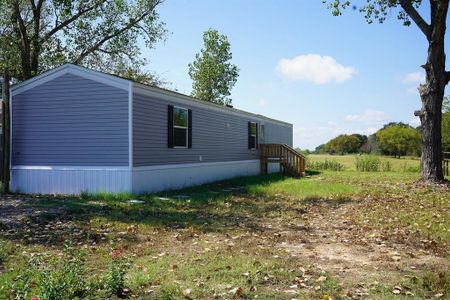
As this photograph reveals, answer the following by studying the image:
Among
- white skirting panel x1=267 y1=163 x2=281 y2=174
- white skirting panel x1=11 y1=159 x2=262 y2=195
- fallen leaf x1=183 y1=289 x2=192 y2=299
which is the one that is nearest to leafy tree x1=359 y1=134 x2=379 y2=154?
white skirting panel x1=267 y1=163 x2=281 y2=174

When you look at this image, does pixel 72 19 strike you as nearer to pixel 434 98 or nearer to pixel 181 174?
pixel 181 174

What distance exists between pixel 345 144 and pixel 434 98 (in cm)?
5930

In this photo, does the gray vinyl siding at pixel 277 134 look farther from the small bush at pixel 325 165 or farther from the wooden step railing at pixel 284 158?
the small bush at pixel 325 165

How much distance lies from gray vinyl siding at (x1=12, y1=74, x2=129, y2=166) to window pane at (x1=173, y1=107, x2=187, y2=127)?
2.63m

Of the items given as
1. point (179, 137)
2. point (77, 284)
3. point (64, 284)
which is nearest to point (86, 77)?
point (179, 137)

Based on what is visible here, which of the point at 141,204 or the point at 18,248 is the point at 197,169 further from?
the point at 18,248

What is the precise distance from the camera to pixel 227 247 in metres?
6.04

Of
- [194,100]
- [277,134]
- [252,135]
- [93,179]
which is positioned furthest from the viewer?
[277,134]

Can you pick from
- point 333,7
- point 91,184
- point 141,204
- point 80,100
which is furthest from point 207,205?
point 333,7

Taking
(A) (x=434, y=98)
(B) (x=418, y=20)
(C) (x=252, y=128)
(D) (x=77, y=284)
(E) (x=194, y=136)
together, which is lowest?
(D) (x=77, y=284)

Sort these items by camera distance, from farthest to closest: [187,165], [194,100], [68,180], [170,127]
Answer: [194,100] < [187,165] < [170,127] < [68,180]

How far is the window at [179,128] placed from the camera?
13977mm

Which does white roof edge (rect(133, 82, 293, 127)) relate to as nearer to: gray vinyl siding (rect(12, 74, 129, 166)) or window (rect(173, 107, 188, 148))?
window (rect(173, 107, 188, 148))

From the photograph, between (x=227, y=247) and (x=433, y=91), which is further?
(x=433, y=91)
